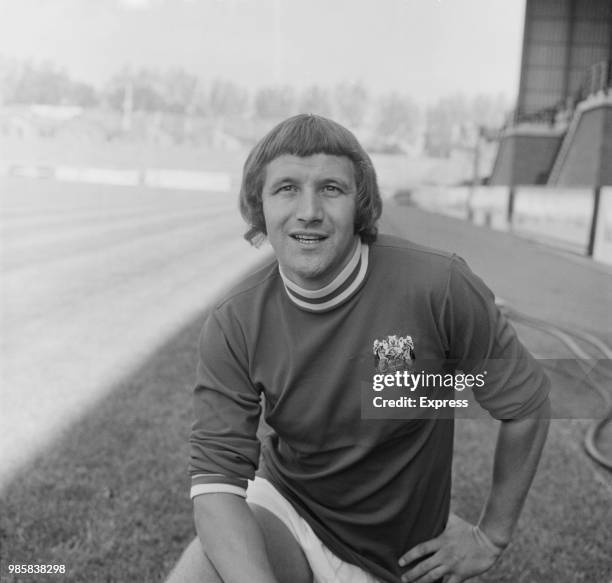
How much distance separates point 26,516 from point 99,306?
30.6 inches

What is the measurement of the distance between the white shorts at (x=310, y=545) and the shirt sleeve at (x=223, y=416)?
5.7 inches

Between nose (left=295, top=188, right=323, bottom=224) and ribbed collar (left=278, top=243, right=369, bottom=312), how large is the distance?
11cm

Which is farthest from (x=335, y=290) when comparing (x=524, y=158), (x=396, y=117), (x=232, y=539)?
(x=524, y=158)

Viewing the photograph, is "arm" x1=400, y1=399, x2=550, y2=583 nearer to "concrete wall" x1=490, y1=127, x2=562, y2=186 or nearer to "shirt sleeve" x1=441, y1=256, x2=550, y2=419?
"shirt sleeve" x1=441, y1=256, x2=550, y2=419

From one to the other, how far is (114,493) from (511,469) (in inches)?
50.7

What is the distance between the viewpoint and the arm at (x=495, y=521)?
131cm

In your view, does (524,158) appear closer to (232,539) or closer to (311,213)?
(311,213)

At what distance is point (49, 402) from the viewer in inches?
100

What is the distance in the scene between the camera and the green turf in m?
1.88

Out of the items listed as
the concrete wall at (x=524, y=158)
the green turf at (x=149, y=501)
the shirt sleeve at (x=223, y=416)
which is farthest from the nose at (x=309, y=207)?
the green turf at (x=149, y=501)

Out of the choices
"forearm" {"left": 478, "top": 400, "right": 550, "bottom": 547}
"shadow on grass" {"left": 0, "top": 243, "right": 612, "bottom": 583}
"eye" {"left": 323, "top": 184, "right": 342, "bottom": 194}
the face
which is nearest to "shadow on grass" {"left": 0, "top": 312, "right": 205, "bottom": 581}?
"shadow on grass" {"left": 0, "top": 243, "right": 612, "bottom": 583}

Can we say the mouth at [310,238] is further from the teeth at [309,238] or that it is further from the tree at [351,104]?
the tree at [351,104]

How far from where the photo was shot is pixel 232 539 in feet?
4.00

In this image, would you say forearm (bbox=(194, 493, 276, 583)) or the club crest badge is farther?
the club crest badge
